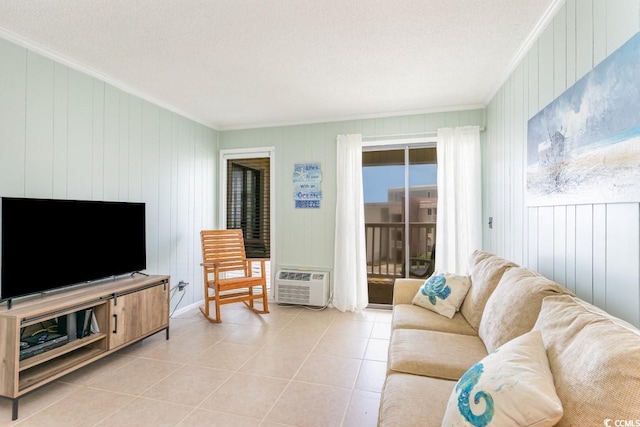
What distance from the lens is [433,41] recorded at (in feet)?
7.77

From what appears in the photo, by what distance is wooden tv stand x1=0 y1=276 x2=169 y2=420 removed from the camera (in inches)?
74.5

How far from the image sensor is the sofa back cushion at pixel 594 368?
77 cm

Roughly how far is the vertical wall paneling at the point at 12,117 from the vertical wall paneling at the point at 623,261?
11.7 feet

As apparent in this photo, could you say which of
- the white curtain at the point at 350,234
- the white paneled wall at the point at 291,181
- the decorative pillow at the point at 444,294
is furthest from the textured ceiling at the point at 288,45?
the decorative pillow at the point at 444,294

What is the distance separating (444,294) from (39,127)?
3403 mm

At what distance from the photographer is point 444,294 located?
8.13 feet

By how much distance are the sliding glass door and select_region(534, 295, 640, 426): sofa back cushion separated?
119 inches

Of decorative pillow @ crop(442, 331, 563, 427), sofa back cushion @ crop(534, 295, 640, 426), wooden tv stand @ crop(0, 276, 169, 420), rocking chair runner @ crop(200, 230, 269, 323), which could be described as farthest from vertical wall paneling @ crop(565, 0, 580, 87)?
wooden tv stand @ crop(0, 276, 169, 420)

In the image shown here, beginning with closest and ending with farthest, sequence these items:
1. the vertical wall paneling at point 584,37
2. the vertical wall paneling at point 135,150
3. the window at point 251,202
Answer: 1. the vertical wall paneling at point 584,37
2. the vertical wall paneling at point 135,150
3. the window at point 251,202

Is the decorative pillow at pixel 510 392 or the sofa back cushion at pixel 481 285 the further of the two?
the sofa back cushion at pixel 481 285

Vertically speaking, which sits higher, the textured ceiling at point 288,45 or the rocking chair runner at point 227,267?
the textured ceiling at point 288,45

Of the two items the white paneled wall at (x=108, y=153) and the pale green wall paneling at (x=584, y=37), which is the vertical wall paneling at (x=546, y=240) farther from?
the white paneled wall at (x=108, y=153)

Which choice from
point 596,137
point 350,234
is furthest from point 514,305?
point 350,234

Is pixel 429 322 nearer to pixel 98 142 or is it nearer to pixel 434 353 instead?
pixel 434 353
